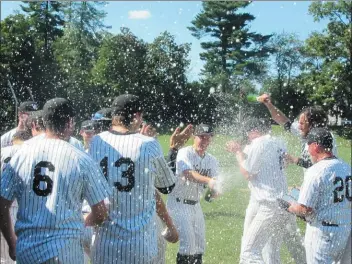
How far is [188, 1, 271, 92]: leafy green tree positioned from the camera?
41.3 feet

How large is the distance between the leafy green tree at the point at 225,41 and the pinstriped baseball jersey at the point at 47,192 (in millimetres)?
9378

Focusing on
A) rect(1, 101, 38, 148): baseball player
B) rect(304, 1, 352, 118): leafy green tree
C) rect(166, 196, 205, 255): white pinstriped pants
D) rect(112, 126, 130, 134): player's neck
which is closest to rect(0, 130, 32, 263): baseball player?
rect(1, 101, 38, 148): baseball player

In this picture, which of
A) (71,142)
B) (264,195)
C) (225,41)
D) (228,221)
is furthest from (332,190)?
(225,41)

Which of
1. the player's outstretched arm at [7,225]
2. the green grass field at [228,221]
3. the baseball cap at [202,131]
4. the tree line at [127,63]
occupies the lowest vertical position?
the green grass field at [228,221]

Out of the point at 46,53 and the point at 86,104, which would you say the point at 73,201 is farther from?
the point at 46,53

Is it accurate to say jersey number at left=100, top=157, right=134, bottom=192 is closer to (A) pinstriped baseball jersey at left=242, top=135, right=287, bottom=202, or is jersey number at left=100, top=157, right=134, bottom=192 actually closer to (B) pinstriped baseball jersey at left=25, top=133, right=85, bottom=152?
(B) pinstriped baseball jersey at left=25, top=133, right=85, bottom=152

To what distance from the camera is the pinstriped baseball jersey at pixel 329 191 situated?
12.5 ft

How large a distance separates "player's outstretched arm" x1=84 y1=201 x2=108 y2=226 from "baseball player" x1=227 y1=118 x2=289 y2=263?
2.42 meters

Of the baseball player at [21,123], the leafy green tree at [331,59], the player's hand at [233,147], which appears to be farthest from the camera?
the leafy green tree at [331,59]

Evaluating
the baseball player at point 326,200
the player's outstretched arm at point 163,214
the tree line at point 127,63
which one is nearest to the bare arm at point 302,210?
the baseball player at point 326,200

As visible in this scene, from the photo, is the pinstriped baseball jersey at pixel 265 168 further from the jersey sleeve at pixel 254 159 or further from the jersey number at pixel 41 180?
the jersey number at pixel 41 180

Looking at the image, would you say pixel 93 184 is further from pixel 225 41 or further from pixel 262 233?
pixel 225 41

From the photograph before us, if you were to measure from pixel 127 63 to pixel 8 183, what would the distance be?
12916 millimetres

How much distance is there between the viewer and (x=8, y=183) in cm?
301
